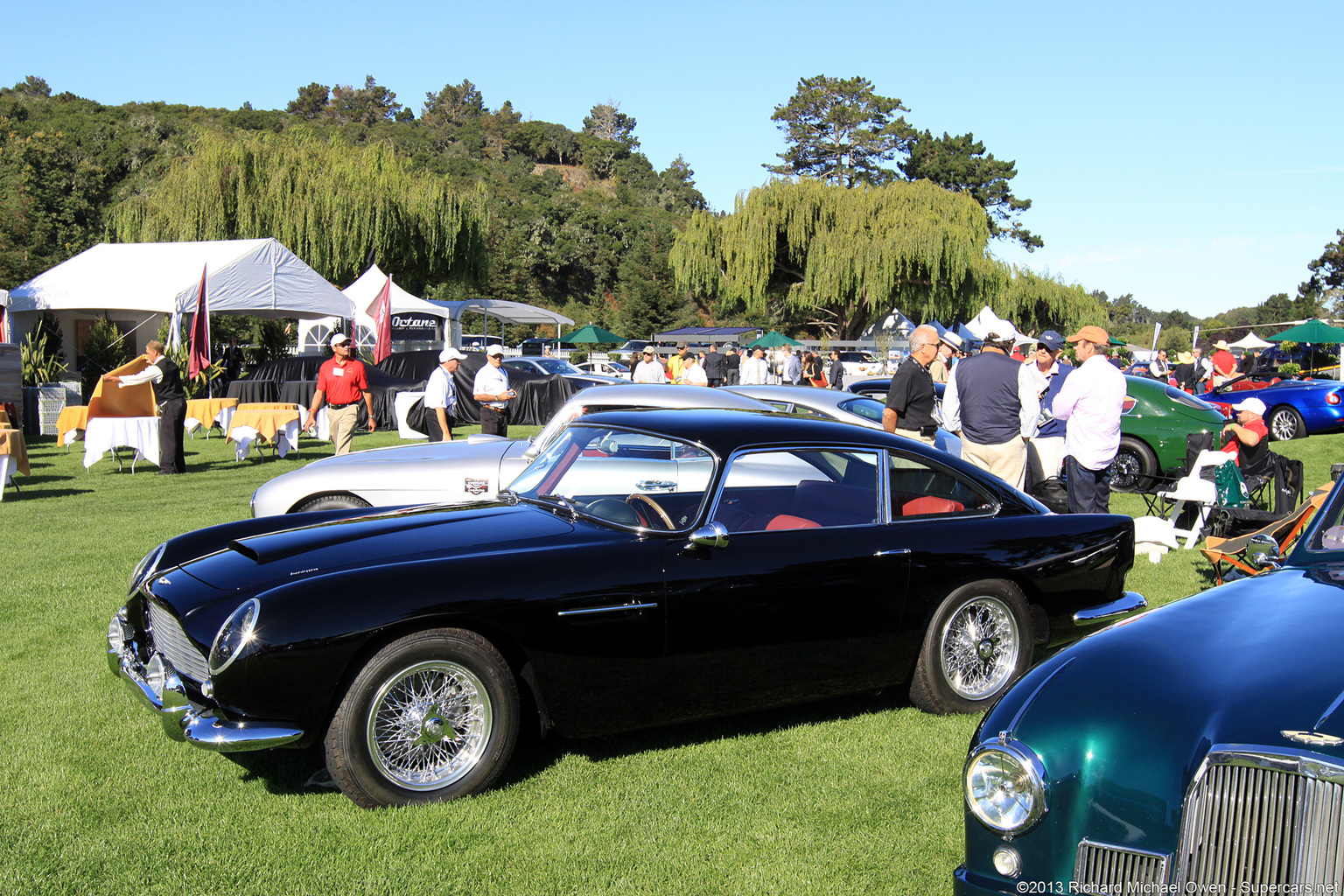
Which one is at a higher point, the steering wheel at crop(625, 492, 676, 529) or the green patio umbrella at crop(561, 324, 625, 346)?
the green patio umbrella at crop(561, 324, 625, 346)

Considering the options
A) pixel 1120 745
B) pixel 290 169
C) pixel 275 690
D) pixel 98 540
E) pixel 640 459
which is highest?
pixel 290 169

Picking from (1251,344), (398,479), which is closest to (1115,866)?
(398,479)

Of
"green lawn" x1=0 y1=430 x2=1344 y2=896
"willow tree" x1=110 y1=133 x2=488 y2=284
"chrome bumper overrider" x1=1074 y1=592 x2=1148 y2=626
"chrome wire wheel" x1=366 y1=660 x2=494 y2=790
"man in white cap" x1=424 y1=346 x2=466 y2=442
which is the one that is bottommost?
"green lawn" x1=0 y1=430 x2=1344 y2=896

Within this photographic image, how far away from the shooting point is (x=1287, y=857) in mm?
2062

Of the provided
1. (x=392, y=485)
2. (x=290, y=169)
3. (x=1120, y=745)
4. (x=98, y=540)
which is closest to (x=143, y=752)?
(x=392, y=485)

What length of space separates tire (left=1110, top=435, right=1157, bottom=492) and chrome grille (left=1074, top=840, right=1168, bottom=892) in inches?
438

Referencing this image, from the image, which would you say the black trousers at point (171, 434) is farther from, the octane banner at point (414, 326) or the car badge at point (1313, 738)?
the octane banner at point (414, 326)

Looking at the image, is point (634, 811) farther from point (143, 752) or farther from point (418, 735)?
point (143, 752)

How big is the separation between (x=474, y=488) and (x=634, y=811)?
378 cm

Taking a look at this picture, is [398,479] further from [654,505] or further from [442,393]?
[442,393]

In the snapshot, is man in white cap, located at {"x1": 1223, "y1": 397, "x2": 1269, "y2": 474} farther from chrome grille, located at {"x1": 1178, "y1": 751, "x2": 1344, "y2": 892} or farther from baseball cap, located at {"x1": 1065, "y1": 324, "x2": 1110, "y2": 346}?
chrome grille, located at {"x1": 1178, "y1": 751, "x2": 1344, "y2": 892}

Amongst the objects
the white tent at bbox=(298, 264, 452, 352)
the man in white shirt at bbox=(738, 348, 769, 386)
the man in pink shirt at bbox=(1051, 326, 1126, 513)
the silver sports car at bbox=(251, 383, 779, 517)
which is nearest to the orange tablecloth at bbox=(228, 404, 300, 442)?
the white tent at bbox=(298, 264, 452, 352)

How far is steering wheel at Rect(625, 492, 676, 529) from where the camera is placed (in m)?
4.17

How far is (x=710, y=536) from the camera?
396 centimetres
